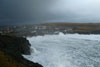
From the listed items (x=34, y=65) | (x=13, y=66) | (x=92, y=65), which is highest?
(x=13, y=66)

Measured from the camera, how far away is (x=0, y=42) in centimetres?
1934

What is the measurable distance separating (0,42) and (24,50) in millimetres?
5418

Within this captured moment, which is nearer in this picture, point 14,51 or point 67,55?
point 14,51

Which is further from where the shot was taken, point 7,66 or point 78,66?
point 78,66

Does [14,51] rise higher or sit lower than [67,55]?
higher

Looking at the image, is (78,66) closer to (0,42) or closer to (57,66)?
(57,66)

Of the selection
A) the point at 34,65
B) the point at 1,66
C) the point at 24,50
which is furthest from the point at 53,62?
the point at 1,66

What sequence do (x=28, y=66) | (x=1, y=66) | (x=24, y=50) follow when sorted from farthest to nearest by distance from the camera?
1. (x=24, y=50)
2. (x=28, y=66)
3. (x=1, y=66)

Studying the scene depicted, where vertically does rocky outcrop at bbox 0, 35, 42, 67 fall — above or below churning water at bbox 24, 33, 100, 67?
above

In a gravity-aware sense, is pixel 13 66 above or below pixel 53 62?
above

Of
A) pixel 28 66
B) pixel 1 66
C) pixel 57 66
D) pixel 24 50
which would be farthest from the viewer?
pixel 24 50

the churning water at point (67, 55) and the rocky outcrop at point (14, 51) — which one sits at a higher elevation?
the rocky outcrop at point (14, 51)

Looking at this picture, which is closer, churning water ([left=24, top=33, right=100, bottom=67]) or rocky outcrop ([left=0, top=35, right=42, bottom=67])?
rocky outcrop ([left=0, top=35, right=42, bottom=67])

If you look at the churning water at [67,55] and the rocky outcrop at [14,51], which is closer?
the rocky outcrop at [14,51]
